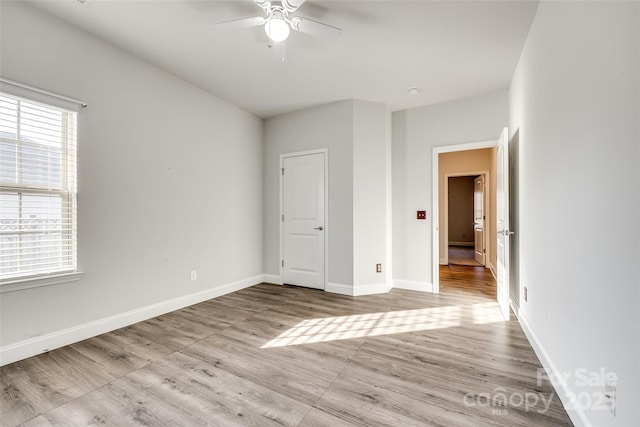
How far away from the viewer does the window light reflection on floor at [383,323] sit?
253cm

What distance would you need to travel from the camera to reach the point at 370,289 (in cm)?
387

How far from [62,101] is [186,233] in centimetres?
167

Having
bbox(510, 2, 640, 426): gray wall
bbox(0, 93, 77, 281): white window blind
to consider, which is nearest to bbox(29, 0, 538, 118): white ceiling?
bbox(510, 2, 640, 426): gray wall

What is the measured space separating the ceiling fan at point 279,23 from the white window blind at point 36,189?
1637mm

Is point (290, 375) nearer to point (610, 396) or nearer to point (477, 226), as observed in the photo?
point (610, 396)

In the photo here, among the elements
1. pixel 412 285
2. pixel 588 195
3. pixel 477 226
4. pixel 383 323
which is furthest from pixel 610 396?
pixel 477 226

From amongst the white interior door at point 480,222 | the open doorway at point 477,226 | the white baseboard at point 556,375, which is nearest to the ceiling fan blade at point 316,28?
the white baseboard at point 556,375

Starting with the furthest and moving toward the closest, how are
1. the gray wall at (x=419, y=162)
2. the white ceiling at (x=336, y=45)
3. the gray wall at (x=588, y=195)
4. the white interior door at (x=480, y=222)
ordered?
1. the white interior door at (x=480, y=222)
2. the gray wall at (x=419, y=162)
3. the white ceiling at (x=336, y=45)
4. the gray wall at (x=588, y=195)

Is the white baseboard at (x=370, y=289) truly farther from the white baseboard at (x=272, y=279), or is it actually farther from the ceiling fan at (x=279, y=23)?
the ceiling fan at (x=279, y=23)

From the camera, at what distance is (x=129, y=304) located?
2.77 m

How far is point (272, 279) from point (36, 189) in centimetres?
304

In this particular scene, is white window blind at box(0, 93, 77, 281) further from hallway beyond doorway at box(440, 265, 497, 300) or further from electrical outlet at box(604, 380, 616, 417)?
hallway beyond doorway at box(440, 265, 497, 300)

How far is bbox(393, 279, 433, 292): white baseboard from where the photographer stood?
399cm

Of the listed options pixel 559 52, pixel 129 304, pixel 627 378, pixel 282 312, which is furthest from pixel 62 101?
pixel 627 378
